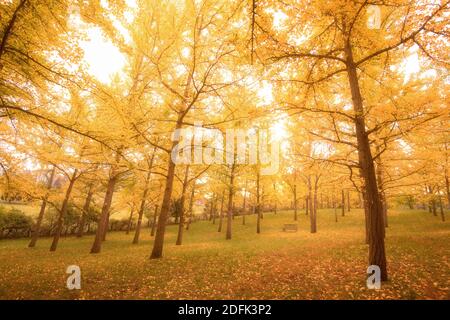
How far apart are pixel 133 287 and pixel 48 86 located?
5.66 m

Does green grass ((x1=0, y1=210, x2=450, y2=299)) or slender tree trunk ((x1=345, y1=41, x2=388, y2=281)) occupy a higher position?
slender tree trunk ((x1=345, y1=41, x2=388, y2=281))

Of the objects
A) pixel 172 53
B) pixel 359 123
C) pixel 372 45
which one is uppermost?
pixel 172 53

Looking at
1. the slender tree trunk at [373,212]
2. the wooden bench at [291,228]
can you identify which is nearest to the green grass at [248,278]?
the slender tree trunk at [373,212]

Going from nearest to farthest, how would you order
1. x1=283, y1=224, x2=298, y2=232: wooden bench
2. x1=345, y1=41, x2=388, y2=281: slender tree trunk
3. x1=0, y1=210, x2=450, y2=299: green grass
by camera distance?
x1=0, y1=210, x2=450, y2=299: green grass < x1=345, y1=41, x2=388, y2=281: slender tree trunk < x1=283, y1=224, x2=298, y2=232: wooden bench

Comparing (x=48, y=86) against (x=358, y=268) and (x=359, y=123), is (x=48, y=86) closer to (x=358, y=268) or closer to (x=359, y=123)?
(x=359, y=123)

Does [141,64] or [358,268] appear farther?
[141,64]

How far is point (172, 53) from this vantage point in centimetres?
709

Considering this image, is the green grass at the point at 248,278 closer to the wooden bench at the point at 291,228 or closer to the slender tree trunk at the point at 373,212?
the slender tree trunk at the point at 373,212

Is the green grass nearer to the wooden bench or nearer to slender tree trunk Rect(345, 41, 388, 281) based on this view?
slender tree trunk Rect(345, 41, 388, 281)

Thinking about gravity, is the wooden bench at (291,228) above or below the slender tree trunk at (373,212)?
below

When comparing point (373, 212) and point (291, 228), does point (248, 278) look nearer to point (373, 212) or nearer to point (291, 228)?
point (373, 212)

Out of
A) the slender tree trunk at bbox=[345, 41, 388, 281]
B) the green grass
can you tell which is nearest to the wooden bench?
the green grass

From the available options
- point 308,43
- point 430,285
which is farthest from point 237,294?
point 308,43

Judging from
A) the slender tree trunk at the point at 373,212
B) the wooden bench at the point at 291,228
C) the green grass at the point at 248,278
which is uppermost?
the slender tree trunk at the point at 373,212
